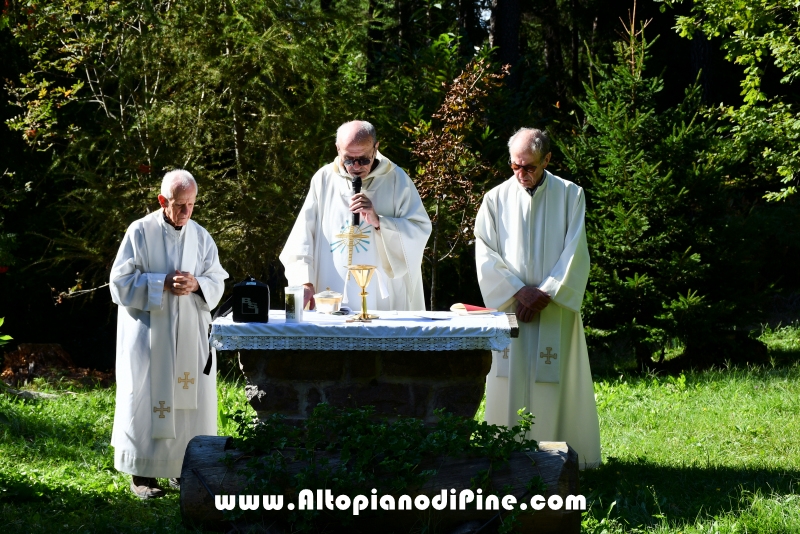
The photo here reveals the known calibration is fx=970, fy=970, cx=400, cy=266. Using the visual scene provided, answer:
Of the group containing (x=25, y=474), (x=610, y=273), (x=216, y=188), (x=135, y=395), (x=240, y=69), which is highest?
(x=240, y=69)

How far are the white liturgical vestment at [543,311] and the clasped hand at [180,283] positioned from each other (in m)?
1.82

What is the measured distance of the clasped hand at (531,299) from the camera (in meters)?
6.07

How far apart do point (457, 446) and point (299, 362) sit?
1192 millimetres

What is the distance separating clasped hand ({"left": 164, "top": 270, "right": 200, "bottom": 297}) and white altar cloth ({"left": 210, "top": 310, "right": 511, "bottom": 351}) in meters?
1.09

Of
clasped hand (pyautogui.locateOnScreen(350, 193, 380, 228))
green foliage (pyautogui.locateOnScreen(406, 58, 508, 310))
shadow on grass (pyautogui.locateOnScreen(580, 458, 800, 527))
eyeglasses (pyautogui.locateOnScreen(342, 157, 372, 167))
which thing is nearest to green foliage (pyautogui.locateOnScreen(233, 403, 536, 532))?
shadow on grass (pyautogui.locateOnScreen(580, 458, 800, 527))

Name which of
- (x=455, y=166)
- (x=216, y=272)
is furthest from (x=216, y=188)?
(x=216, y=272)

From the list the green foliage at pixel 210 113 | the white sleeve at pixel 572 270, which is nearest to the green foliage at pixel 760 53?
the green foliage at pixel 210 113

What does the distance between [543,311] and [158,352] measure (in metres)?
2.45

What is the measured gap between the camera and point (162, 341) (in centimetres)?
609

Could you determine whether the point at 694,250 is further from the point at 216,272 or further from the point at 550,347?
the point at 216,272

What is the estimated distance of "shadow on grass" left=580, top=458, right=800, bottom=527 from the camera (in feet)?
16.8

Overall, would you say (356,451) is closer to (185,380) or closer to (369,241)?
(369,241)

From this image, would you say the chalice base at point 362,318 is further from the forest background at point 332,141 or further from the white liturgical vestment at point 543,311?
the forest background at point 332,141

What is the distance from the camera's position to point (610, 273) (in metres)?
10.2
